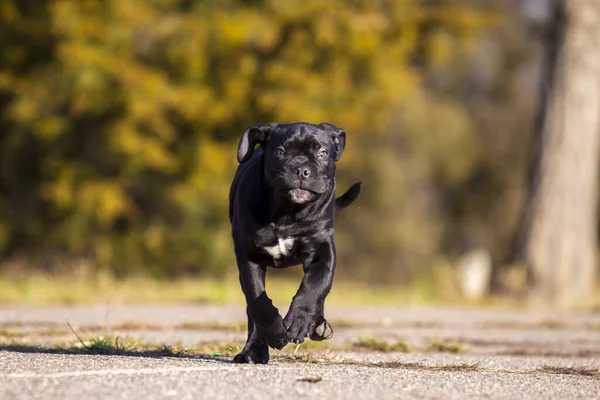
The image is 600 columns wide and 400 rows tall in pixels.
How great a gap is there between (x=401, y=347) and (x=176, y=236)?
1339 centimetres

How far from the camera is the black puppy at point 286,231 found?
5727 millimetres

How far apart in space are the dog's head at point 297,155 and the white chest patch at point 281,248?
9.5 inches

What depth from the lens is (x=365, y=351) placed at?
7.44 metres

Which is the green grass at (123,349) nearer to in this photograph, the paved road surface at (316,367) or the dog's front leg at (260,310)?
the paved road surface at (316,367)

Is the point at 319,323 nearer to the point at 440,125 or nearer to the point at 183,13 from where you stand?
the point at 183,13

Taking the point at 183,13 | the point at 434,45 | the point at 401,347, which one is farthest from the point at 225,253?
the point at 401,347

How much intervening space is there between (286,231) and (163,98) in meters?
12.9

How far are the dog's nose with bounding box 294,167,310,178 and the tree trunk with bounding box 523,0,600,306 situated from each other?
1069 cm

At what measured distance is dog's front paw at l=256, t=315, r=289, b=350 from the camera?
5.64 metres

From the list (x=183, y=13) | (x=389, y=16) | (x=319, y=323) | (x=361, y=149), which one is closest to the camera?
(x=319, y=323)

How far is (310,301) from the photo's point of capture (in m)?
5.75

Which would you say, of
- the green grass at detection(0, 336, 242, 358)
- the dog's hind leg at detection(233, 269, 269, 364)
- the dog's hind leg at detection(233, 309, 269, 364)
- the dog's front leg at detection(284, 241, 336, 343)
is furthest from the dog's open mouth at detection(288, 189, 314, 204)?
the green grass at detection(0, 336, 242, 358)

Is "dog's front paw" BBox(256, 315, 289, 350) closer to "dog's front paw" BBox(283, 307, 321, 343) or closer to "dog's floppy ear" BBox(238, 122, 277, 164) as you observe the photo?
"dog's front paw" BBox(283, 307, 321, 343)

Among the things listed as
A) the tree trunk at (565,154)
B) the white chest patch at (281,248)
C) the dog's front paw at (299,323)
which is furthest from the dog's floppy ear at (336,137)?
the tree trunk at (565,154)
